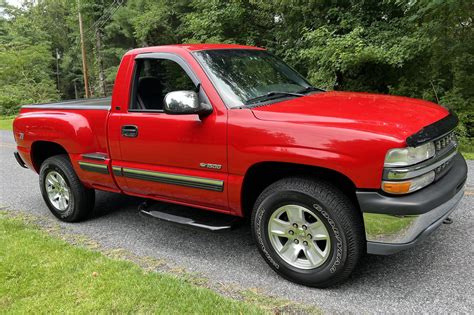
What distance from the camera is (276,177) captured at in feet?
11.6

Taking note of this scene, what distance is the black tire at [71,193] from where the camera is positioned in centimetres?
489

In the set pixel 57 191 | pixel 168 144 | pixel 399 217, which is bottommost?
pixel 57 191

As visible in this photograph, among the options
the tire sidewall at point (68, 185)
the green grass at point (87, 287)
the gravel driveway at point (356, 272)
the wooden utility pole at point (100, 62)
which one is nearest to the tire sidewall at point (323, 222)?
the gravel driveway at point (356, 272)

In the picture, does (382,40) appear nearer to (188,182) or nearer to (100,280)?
(188,182)

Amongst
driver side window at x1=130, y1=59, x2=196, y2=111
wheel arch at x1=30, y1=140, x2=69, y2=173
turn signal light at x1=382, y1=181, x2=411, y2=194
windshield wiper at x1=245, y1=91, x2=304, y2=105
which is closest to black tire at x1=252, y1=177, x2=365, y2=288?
turn signal light at x1=382, y1=181, x2=411, y2=194

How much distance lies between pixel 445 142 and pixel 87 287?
3.10m

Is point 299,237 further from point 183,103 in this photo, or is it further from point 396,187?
point 183,103

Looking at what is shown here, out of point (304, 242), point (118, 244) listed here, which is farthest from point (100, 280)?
point (304, 242)

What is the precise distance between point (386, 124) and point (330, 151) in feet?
1.42

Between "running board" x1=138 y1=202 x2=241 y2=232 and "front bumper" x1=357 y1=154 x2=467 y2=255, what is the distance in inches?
50.0

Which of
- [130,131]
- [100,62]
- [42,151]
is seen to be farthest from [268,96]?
[100,62]

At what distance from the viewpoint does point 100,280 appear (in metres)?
3.40

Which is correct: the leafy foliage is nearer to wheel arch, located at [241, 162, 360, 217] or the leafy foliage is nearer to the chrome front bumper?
wheel arch, located at [241, 162, 360, 217]

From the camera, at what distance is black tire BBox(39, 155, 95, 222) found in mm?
4891
